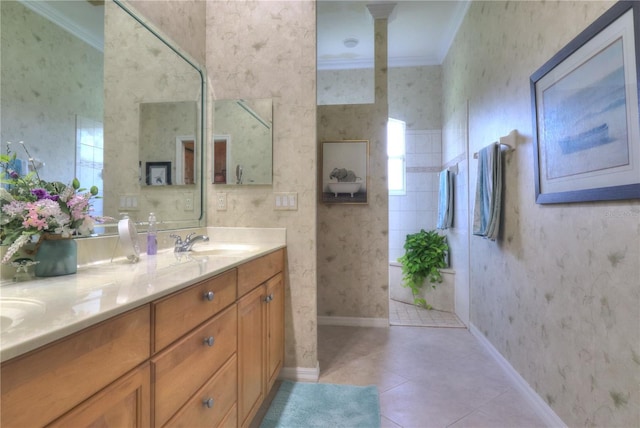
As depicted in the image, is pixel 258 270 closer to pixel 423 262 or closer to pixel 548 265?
pixel 548 265

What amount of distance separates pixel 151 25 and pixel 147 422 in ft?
5.95

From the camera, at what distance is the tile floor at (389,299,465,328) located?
3.05 metres

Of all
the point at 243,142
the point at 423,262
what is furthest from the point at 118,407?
the point at 423,262

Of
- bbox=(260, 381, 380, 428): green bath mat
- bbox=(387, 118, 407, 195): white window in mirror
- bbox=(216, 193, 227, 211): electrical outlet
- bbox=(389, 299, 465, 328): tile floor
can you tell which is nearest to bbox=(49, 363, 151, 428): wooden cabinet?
bbox=(260, 381, 380, 428): green bath mat

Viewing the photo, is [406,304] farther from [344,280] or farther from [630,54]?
[630,54]

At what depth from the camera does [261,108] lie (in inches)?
79.4

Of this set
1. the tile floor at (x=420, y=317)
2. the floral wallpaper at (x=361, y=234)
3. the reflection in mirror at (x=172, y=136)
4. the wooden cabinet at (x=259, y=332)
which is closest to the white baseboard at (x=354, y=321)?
the floral wallpaper at (x=361, y=234)

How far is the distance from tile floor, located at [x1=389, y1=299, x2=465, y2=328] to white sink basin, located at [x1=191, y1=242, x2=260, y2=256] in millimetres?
1927

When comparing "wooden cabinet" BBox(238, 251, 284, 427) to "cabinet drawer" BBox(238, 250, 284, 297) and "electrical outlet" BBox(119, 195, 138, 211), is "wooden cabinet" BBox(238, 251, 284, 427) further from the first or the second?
"electrical outlet" BBox(119, 195, 138, 211)

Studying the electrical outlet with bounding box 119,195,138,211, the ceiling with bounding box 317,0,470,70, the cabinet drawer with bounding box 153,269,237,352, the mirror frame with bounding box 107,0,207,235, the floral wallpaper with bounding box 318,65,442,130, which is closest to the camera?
the cabinet drawer with bounding box 153,269,237,352

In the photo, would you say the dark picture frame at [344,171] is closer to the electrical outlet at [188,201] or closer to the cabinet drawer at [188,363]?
the electrical outlet at [188,201]

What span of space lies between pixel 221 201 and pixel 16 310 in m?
1.45

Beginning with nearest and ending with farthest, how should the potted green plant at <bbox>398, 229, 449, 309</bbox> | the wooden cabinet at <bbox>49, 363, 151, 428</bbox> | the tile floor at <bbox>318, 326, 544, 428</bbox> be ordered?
the wooden cabinet at <bbox>49, 363, 151, 428</bbox> → the tile floor at <bbox>318, 326, 544, 428</bbox> → the potted green plant at <bbox>398, 229, 449, 309</bbox>

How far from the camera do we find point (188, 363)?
3.00 feet
